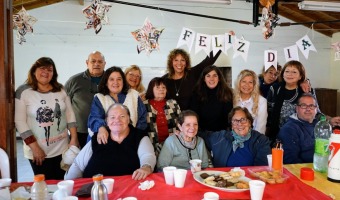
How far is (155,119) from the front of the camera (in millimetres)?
2727

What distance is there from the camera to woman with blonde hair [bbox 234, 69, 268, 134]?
2834 mm

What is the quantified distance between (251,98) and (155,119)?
38.0 inches

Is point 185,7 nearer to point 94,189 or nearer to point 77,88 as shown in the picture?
point 77,88

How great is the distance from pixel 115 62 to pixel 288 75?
5276 mm

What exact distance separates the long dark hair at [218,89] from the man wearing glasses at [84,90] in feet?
3.42

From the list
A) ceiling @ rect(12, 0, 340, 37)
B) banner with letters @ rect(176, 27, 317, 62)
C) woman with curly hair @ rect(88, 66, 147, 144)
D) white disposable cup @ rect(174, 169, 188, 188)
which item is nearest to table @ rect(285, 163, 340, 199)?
white disposable cup @ rect(174, 169, 188, 188)

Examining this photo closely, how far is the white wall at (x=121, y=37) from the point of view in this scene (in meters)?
7.20

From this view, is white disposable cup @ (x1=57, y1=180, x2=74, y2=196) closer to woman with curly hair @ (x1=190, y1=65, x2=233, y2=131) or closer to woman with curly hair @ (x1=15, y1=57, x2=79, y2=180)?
woman with curly hair @ (x1=15, y1=57, x2=79, y2=180)

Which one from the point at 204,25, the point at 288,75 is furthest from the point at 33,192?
the point at 204,25

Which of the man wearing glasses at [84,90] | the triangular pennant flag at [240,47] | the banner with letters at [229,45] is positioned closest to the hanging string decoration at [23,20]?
the man wearing glasses at [84,90]

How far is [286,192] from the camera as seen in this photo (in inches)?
63.6

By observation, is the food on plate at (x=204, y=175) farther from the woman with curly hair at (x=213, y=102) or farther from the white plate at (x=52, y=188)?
the woman with curly hair at (x=213, y=102)

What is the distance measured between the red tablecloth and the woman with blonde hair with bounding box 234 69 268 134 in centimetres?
112

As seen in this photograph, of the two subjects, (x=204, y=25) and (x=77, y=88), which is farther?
(x=204, y=25)
